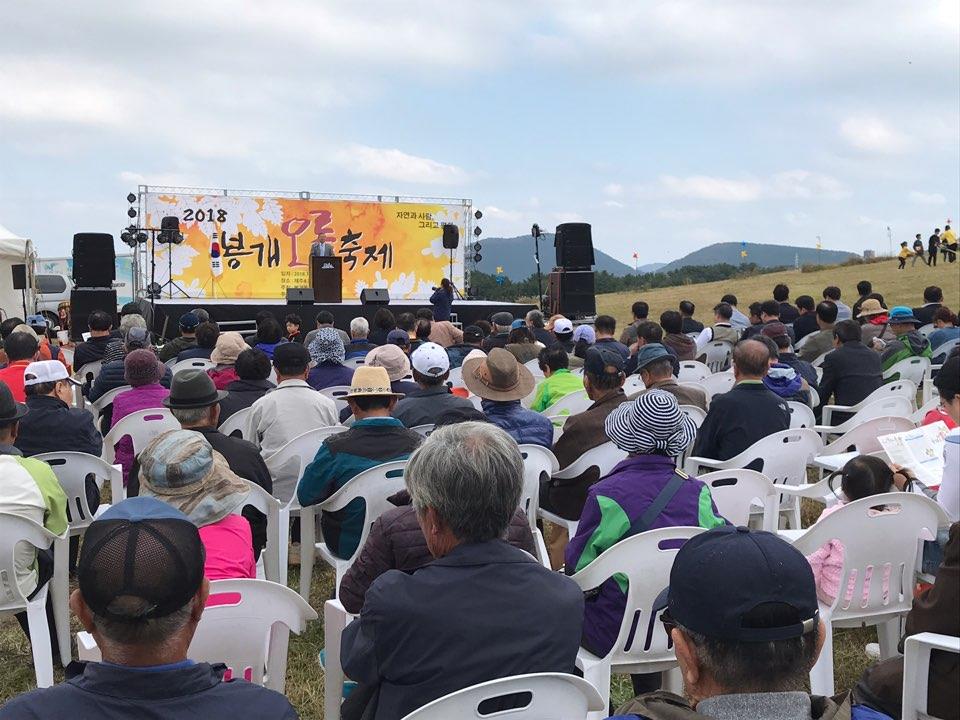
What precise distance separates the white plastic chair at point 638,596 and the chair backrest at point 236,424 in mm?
2852

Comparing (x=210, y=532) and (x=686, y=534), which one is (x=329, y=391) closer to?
(x=210, y=532)

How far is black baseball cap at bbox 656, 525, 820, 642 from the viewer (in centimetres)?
136

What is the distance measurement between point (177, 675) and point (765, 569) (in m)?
0.94

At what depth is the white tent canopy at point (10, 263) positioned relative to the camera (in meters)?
16.1

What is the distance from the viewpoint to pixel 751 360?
4.66 metres

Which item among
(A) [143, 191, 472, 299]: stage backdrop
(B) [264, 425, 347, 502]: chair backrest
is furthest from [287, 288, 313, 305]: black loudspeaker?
(B) [264, 425, 347, 502]: chair backrest

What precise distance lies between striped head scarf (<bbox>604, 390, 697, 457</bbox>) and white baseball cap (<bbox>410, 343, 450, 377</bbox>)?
1.71 m

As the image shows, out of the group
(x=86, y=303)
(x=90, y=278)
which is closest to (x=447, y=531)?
(x=86, y=303)

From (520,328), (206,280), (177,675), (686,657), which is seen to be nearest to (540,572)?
(686,657)

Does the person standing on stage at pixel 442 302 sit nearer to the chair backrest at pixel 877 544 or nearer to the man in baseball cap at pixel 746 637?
the chair backrest at pixel 877 544

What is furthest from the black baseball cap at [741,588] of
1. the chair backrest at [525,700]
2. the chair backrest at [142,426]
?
the chair backrest at [142,426]

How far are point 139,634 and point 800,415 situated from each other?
4.51 m

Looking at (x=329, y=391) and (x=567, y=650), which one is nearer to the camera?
(x=567, y=650)

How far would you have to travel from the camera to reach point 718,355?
931 centimetres
